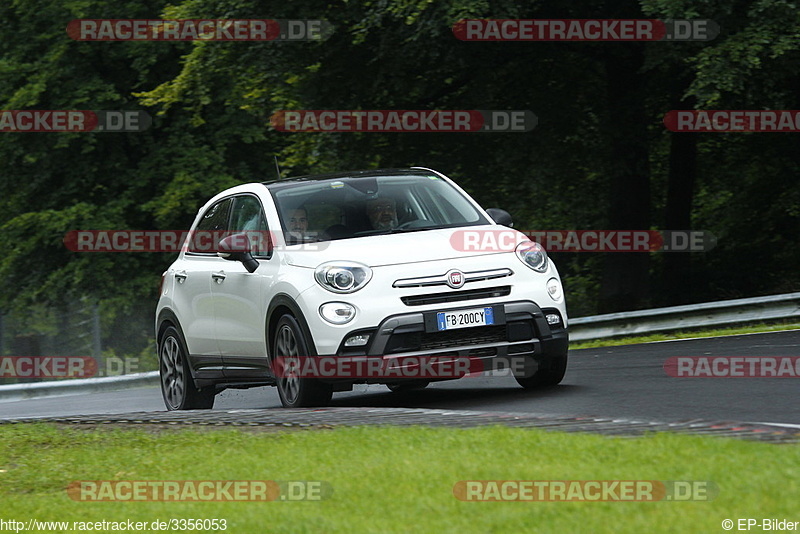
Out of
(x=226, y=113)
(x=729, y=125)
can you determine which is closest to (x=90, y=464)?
(x=729, y=125)

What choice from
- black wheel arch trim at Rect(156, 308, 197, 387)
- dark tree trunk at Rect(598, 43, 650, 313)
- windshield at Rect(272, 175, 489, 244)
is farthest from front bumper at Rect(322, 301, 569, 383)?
dark tree trunk at Rect(598, 43, 650, 313)

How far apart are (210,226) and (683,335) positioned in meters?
6.87

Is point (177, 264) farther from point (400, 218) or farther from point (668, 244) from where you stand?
point (668, 244)

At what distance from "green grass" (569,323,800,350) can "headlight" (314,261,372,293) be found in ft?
23.1

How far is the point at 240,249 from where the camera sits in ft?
34.6

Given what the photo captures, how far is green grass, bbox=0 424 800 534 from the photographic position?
5.33 m

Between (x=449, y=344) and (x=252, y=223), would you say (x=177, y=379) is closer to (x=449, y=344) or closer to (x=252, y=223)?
(x=252, y=223)

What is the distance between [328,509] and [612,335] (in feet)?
40.1

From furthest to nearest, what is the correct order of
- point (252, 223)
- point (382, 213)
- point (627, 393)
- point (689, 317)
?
point (689, 317), point (252, 223), point (382, 213), point (627, 393)

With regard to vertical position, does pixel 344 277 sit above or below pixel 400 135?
below

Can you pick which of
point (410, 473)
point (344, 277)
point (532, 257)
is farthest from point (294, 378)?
point (410, 473)

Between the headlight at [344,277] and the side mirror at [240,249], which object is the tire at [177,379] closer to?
→ the side mirror at [240,249]

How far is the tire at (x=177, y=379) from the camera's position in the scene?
477 inches

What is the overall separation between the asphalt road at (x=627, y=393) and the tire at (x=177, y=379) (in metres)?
0.80
